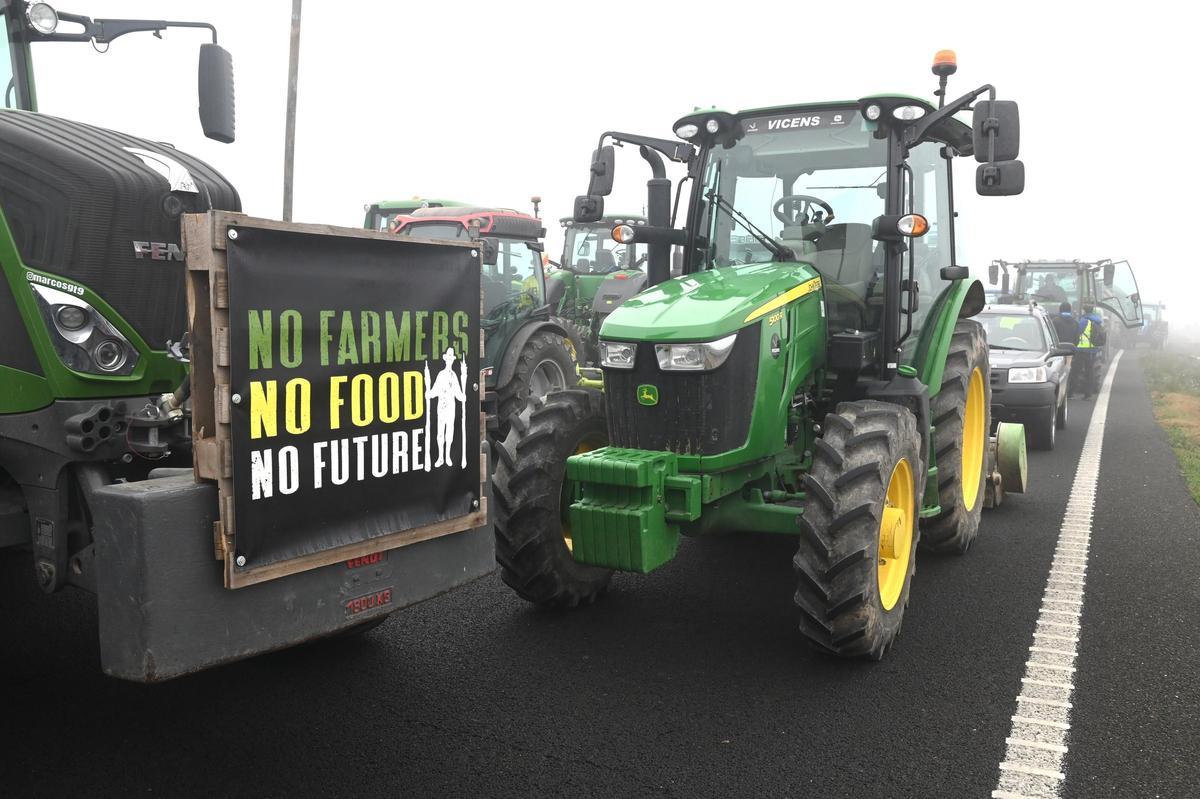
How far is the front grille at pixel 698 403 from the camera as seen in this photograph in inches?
179

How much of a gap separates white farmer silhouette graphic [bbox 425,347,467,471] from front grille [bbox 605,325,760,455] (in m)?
1.22

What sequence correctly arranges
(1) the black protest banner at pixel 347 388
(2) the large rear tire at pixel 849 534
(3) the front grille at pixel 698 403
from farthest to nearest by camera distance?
(3) the front grille at pixel 698 403
(2) the large rear tire at pixel 849 534
(1) the black protest banner at pixel 347 388

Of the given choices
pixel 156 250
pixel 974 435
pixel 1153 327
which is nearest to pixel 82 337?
pixel 156 250

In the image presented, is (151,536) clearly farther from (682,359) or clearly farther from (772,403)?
(772,403)

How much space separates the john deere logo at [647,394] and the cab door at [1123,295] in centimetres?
1814

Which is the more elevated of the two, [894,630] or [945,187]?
[945,187]

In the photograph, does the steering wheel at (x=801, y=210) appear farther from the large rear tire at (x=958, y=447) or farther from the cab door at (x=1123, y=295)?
the cab door at (x=1123, y=295)

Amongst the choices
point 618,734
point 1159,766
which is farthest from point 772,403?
point 1159,766

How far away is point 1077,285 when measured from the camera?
20109mm

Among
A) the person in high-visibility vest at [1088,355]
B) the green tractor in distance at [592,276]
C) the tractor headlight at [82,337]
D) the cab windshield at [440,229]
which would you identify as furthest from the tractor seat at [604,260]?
the tractor headlight at [82,337]

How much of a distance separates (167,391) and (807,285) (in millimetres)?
3140

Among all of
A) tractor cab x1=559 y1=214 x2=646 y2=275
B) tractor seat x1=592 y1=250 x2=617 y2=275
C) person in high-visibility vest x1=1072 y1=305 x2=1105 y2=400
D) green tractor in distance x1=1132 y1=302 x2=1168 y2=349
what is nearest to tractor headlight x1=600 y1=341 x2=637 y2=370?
tractor cab x1=559 y1=214 x2=646 y2=275

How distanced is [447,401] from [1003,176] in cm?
295

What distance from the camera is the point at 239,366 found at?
2.88m
